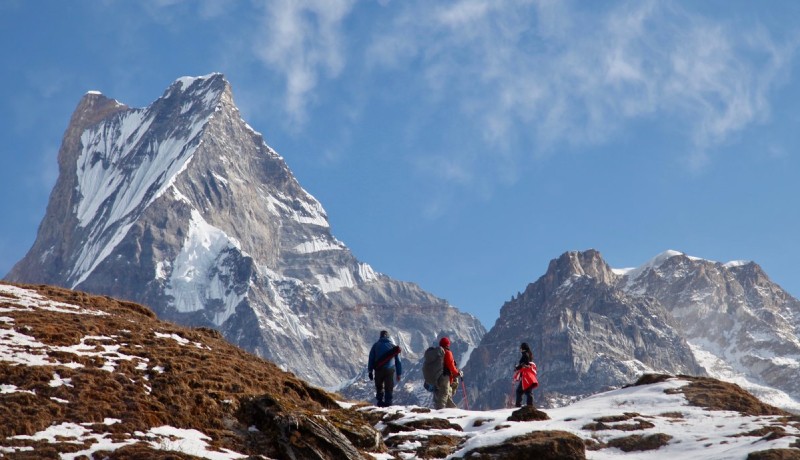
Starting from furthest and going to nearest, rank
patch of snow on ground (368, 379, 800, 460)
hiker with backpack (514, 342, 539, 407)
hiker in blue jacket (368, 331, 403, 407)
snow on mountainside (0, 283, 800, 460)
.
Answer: hiker with backpack (514, 342, 539, 407) < hiker in blue jacket (368, 331, 403, 407) < patch of snow on ground (368, 379, 800, 460) < snow on mountainside (0, 283, 800, 460)

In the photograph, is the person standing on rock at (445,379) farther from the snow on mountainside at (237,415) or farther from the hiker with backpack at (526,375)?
the snow on mountainside at (237,415)

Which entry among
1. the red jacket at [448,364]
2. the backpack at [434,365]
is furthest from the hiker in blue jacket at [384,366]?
the red jacket at [448,364]

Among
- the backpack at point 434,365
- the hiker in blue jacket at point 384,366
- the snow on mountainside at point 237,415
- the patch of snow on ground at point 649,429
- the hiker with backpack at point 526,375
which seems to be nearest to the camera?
the snow on mountainside at point 237,415

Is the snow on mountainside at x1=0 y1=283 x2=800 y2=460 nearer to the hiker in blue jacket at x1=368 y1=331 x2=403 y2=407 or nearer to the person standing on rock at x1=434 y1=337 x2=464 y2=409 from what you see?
the hiker in blue jacket at x1=368 y1=331 x2=403 y2=407

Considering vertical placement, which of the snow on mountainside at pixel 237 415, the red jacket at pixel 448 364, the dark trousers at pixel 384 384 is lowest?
the snow on mountainside at pixel 237 415

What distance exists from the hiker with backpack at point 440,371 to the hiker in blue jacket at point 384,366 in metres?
1.08

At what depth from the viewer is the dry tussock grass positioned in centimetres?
2536

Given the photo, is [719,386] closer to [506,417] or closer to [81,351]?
[506,417]

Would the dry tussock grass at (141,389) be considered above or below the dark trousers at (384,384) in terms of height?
below

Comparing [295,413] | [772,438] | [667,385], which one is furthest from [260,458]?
[667,385]

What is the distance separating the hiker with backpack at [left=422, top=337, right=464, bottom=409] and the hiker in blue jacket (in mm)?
1083

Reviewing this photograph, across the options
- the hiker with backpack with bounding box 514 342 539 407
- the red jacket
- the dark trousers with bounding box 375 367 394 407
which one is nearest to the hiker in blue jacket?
the dark trousers with bounding box 375 367 394 407

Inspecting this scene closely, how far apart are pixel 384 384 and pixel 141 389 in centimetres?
1248

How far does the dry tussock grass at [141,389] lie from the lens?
25359 millimetres
